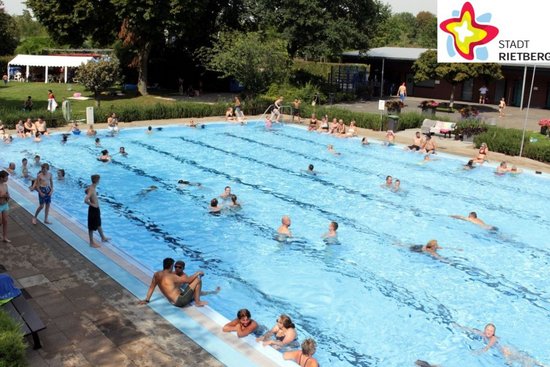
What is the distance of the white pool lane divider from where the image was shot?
24.0ft

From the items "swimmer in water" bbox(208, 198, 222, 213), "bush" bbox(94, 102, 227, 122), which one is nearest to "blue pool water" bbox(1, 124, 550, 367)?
"swimmer in water" bbox(208, 198, 222, 213)

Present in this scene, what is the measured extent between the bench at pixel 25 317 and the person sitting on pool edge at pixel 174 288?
1.85 metres

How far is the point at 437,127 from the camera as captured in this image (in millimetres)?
26047

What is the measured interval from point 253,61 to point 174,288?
23262mm

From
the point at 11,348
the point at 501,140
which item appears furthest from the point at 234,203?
the point at 501,140

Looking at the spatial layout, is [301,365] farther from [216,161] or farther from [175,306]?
[216,161]

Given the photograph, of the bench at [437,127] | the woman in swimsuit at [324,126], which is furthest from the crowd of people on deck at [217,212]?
the woman in swimsuit at [324,126]

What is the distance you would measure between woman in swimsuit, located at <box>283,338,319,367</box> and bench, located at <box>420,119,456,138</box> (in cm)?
2029

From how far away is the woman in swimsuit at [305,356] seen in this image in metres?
7.13

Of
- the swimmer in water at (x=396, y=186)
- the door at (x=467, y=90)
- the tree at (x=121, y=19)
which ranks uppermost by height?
the tree at (x=121, y=19)

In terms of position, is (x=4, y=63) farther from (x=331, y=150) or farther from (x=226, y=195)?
(x=226, y=195)

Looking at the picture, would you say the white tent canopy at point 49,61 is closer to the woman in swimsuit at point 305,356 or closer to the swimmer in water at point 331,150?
the swimmer in water at point 331,150

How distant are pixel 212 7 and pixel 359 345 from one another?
118ft

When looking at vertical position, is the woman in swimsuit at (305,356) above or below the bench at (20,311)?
below
